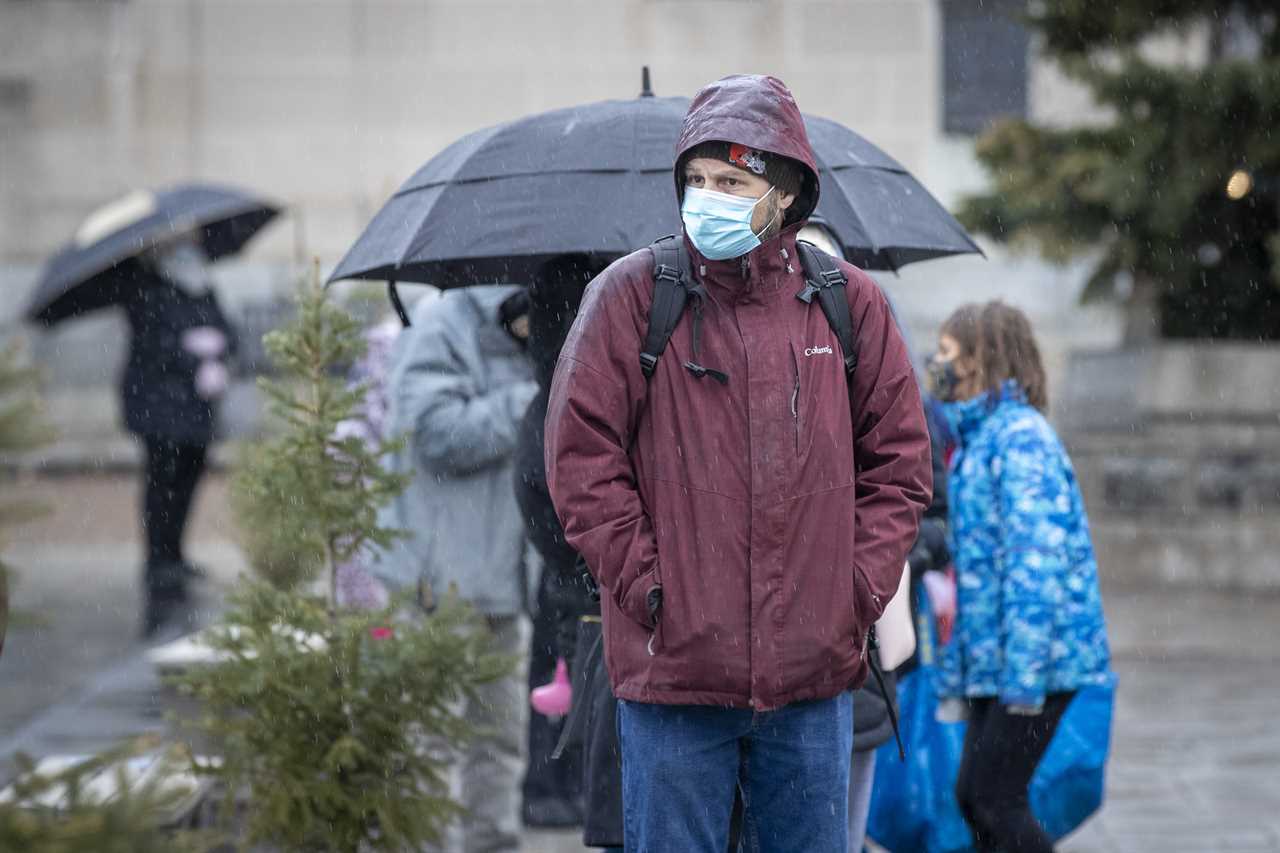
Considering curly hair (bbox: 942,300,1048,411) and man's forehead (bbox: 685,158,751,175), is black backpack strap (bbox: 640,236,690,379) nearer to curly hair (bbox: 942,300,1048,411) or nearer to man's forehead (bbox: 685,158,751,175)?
man's forehead (bbox: 685,158,751,175)

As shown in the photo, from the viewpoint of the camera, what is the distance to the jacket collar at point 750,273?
3457 millimetres

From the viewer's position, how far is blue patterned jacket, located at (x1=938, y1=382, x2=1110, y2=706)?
185 inches

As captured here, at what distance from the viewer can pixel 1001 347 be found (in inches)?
197

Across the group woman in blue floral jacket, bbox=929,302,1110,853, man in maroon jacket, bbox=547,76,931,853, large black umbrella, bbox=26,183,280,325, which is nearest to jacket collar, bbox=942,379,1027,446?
woman in blue floral jacket, bbox=929,302,1110,853

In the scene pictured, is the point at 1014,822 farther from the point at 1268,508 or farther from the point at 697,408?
the point at 1268,508

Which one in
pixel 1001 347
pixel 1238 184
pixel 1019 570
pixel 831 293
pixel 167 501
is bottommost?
pixel 167 501

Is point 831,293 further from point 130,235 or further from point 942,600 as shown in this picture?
point 130,235

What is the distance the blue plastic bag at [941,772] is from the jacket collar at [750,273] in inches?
66.1

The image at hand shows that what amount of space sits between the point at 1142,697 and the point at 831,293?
528 cm

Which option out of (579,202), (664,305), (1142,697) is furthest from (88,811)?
(1142,697)

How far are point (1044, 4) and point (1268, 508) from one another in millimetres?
3256

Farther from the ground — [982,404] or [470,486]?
[982,404]

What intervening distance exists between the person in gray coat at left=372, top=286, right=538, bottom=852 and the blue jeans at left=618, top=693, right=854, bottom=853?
222 centimetres

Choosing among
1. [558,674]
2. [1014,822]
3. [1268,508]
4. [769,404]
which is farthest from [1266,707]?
[769,404]
